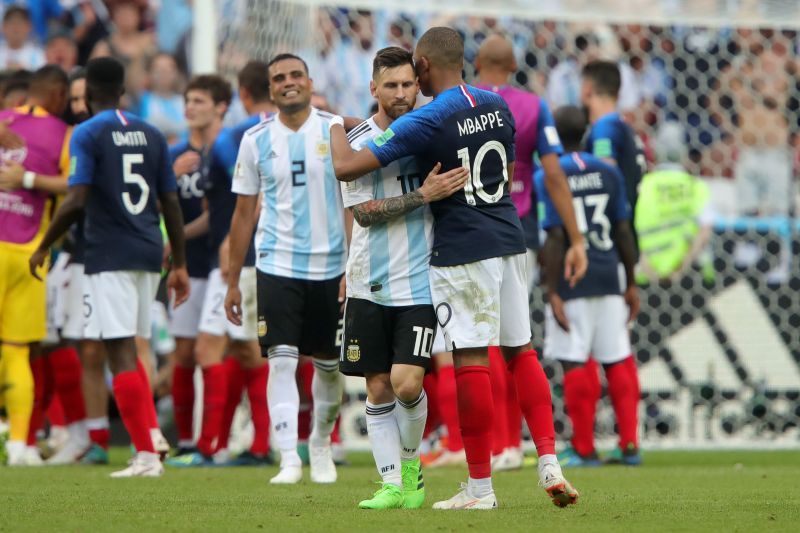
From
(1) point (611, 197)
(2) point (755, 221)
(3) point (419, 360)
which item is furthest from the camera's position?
(2) point (755, 221)

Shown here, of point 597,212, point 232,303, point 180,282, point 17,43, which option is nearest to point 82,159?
point 180,282

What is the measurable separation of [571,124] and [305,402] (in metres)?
2.54

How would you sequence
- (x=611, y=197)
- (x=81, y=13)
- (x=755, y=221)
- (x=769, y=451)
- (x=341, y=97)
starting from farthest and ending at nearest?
(x=81, y=13) < (x=341, y=97) < (x=755, y=221) < (x=769, y=451) < (x=611, y=197)

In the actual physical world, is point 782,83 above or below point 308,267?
above

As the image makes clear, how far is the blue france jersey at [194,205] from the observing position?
8859 mm

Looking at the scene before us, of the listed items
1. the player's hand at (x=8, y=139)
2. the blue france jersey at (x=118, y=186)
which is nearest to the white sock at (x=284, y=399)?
the blue france jersey at (x=118, y=186)

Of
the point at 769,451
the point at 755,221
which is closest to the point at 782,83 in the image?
the point at 755,221

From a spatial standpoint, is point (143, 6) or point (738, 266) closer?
point (738, 266)

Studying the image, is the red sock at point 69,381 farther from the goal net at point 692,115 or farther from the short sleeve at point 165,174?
the goal net at point 692,115

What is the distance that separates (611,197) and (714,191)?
3.43 m

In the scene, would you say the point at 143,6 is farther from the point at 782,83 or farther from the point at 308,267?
the point at 308,267

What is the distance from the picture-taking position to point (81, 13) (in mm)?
13984

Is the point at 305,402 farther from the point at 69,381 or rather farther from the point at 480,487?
the point at 480,487

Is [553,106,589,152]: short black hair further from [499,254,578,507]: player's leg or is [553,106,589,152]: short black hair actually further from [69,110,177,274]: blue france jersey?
[499,254,578,507]: player's leg
